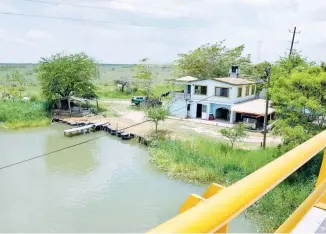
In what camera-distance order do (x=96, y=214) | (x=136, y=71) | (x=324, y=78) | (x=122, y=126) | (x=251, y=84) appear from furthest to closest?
(x=136, y=71)
(x=251, y=84)
(x=122, y=126)
(x=324, y=78)
(x=96, y=214)

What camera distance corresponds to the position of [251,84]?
23.1 metres

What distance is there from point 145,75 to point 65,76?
30.3 ft

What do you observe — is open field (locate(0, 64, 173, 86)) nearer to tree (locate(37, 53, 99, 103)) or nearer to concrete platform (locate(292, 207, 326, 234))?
tree (locate(37, 53, 99, 103))

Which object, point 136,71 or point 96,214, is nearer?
point 96,214

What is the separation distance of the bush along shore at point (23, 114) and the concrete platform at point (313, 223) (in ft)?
70.6

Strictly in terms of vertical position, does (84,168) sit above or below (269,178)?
below

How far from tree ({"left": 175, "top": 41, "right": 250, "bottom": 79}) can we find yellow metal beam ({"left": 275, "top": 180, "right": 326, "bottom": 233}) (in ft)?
92.2

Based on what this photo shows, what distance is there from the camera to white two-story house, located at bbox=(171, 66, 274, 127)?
2062cm

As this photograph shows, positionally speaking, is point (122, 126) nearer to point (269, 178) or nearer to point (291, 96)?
point (291, 96)

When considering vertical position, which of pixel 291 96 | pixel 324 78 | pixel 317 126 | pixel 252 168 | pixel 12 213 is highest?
pixel 324 78

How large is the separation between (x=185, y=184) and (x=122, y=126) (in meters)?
9.08

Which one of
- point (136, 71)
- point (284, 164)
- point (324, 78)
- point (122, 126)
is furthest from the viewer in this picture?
point (136, 71)

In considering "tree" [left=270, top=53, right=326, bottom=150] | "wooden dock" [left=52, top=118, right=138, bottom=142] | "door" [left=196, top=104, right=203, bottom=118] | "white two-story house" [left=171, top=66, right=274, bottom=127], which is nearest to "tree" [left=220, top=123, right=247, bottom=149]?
"tree" [left=270, top=53, right=326, bottom=150]

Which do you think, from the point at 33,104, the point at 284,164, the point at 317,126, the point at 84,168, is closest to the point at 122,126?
the point at 84,168
